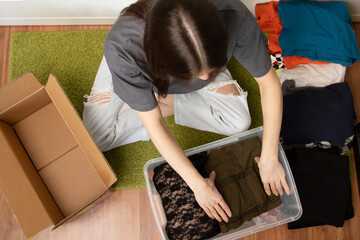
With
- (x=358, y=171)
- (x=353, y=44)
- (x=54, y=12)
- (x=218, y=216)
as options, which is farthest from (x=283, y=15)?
(x=54, y=12)

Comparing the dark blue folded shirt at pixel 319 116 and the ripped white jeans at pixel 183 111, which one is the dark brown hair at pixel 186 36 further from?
the dark blue folded shirt at pixel 319 116

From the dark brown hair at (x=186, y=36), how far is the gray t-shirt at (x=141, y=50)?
126 mm

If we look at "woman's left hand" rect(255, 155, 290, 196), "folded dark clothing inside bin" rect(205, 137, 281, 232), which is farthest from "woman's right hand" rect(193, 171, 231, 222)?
"woman's left hand" rect(255, 155, 290, 196)

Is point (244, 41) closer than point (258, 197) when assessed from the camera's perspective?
Yes

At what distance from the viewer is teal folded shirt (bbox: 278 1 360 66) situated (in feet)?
3.65

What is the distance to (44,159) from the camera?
1031mm

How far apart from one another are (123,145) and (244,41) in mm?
672

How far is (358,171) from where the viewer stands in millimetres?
1128

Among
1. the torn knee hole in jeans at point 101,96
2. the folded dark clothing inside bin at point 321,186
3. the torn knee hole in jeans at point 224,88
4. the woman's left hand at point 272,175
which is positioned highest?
the torn knee hole in jeans at point 101,96

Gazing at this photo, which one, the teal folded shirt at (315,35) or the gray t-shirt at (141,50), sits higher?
the gray t-shirt at (141,50)

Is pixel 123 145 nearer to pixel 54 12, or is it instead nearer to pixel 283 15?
pixel 54 12

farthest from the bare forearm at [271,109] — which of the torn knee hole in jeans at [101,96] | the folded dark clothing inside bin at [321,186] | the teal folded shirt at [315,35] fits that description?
the torn knee hole in jeans at [101,96]

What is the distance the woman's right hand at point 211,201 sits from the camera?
830mm

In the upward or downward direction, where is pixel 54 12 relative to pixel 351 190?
upward
